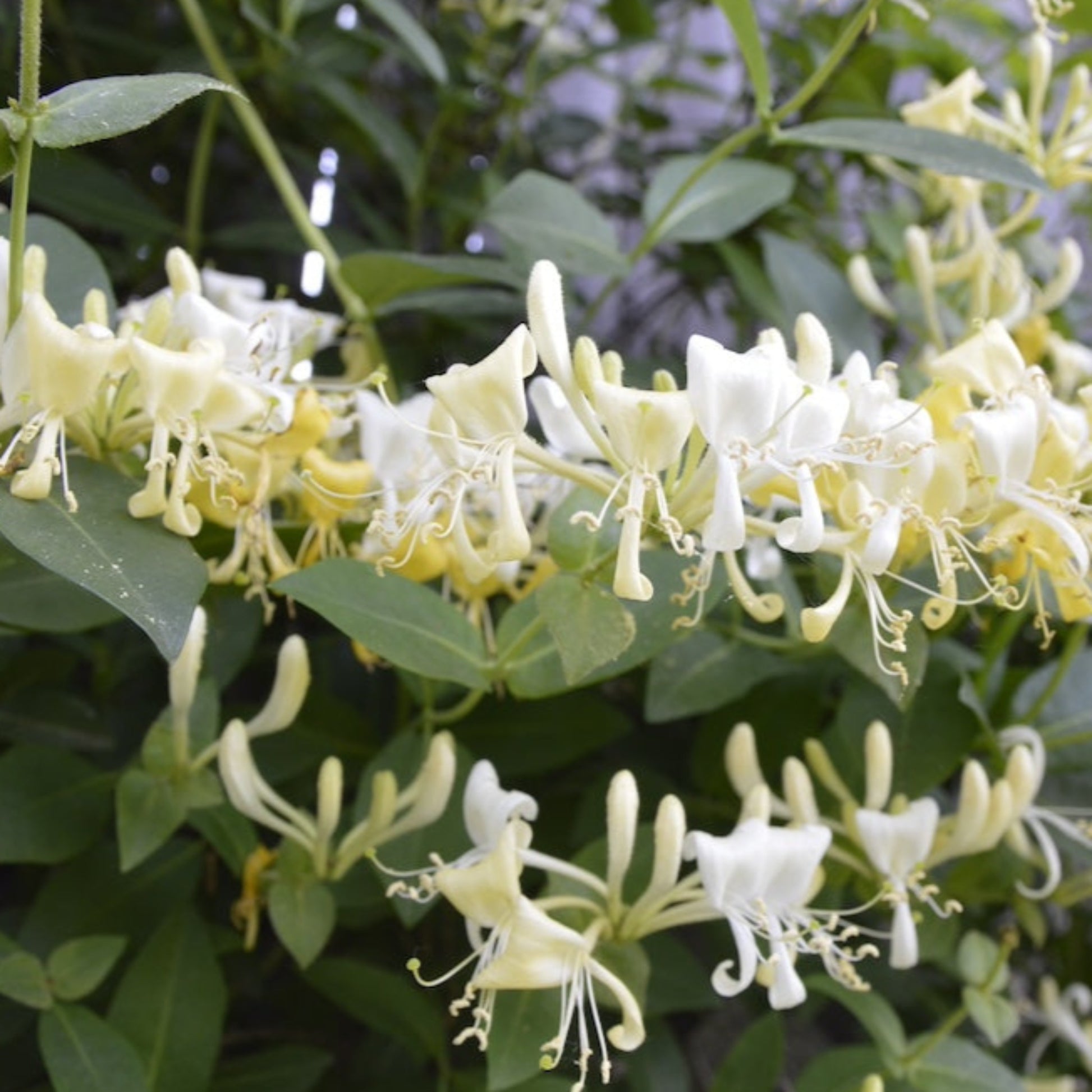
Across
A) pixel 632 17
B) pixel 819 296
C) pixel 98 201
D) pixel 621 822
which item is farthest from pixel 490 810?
pixel 632 17

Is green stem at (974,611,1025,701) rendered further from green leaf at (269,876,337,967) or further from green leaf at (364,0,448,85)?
green leaf at (364,0,448,85)

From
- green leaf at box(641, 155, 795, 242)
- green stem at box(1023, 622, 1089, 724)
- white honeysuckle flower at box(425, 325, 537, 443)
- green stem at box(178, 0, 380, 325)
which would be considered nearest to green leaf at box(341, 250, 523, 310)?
green stem at box(178, 0, 380, 325)

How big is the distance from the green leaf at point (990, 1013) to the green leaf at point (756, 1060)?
0.29 feet

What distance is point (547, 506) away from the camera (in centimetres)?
64

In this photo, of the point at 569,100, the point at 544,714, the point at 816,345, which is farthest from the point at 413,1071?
the point at 569,100

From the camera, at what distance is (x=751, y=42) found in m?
0.62

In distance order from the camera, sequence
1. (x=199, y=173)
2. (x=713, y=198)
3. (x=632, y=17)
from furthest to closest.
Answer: (x=632, y=17)
(x=199, y=173)
(x=713, y=198)

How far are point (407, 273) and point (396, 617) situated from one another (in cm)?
24

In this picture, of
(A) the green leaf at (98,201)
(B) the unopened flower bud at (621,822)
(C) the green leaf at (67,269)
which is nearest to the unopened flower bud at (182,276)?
(C) the green leaf at (67,269)

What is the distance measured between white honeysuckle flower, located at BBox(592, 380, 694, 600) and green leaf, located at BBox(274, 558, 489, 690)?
111mm

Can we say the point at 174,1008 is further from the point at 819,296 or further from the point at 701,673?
the point at 819,296

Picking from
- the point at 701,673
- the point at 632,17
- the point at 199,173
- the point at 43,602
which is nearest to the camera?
the point at 43,602

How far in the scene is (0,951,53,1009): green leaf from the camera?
557 millimetres

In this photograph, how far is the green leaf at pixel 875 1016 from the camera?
625 millimetres
